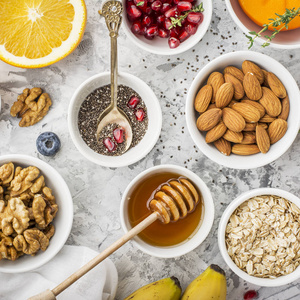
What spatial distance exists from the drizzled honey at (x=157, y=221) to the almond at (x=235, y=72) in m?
0.43

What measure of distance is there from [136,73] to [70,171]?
455 mm

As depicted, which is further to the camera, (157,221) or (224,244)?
(157,221)

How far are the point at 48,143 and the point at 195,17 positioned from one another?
71 centimetres

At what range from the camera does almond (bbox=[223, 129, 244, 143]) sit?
1438 millimetres

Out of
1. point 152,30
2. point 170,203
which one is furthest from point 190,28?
point 170,203

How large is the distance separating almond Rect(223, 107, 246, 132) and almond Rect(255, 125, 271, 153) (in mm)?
60

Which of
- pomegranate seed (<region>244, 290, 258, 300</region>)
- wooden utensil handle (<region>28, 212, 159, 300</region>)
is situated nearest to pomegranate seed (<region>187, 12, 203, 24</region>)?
wooden utensil handle (<region>28, 212, 159, 300</region>)

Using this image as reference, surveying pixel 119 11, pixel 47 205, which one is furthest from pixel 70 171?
pixel 119 11

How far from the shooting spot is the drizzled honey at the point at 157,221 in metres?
1.55

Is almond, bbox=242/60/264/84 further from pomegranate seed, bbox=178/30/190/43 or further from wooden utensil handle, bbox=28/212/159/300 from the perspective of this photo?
wooden utensil handle, bbox=28/212/159/300

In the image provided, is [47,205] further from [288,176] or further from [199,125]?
[288,176]

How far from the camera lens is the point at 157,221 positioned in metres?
1.56

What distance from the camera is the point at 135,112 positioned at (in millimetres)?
1564

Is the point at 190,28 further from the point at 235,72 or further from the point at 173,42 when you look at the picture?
the point at 235,72
